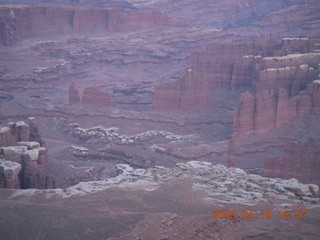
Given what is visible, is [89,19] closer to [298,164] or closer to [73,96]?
[73,96]

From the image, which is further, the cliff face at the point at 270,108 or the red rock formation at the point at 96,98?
the red rock formation at the point at 96,98

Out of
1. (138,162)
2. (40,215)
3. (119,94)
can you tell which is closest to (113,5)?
(119,94)

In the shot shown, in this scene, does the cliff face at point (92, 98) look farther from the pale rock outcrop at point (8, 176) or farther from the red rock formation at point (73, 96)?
the pale rock outcrop at point (8, 176)

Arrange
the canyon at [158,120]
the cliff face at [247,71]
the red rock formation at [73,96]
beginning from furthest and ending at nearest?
the red rock formation at [73,96], the cliff face at [247,71], the canyon at [158,120]


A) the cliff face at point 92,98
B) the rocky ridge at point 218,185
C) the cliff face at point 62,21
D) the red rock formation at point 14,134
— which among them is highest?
the cliff face at point 62,21

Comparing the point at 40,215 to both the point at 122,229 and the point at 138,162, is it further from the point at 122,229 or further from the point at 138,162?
the point at 138,162

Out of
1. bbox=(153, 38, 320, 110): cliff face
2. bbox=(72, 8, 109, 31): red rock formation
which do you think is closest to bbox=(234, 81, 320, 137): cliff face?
bbox=(153, 38, 320, 110): cliff face

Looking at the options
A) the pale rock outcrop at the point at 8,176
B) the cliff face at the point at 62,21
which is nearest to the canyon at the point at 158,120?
the pale rock outcrop at the point at 8,176
